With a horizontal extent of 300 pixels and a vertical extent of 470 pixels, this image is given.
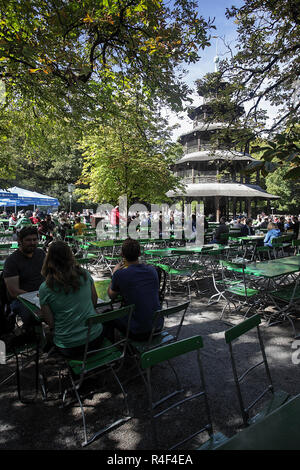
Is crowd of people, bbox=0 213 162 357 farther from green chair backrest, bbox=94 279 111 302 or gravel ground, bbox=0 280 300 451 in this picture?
gravel ground, bbox=0 280 300 451

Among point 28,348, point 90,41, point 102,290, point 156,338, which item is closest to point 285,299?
point 156,338

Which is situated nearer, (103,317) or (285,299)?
(103,317)

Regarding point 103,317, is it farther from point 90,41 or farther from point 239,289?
point 90,41

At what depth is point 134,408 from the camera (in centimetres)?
276

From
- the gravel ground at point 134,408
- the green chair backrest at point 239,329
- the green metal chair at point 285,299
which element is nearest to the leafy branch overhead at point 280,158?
the green chair backrest at point 239,329

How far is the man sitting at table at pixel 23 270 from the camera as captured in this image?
11.7 feet

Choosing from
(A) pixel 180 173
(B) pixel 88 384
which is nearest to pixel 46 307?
(B) pixel 88 384

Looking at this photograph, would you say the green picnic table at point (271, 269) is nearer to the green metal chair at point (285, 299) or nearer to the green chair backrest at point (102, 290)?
the green metal chair at point (285, 299)

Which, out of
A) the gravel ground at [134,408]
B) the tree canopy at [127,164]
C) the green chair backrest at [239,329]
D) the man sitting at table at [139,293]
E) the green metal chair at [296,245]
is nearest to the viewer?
the green chair backrest at [239,329]

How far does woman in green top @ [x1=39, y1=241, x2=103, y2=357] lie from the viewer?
264cm

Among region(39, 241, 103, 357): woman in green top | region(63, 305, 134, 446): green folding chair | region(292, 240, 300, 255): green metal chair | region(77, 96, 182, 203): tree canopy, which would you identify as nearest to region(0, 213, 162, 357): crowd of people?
region(39, 241, 103, 357): woman in green top

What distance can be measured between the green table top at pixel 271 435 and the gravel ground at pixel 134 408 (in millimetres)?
1315

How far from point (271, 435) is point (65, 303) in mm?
1978
